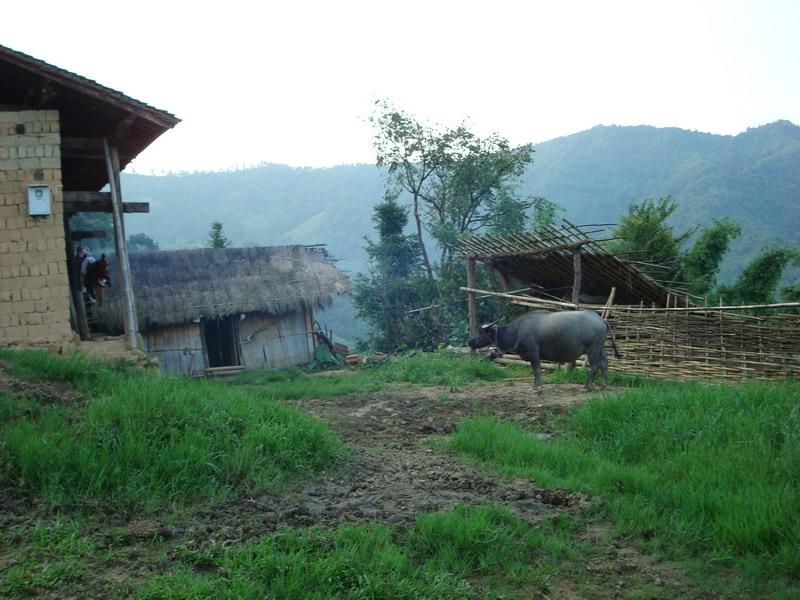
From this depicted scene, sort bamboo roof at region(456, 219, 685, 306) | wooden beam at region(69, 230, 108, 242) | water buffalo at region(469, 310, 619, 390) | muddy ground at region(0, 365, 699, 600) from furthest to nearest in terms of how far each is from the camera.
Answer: wooden beam at region(69, 230, 108, 242), bamboo roof at region(456, 219, 685, 306), water buffalo at region(469, 310, 619, 390), muddy ground at region(0, 365, 699, 600)

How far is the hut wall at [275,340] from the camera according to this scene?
19.8 metres

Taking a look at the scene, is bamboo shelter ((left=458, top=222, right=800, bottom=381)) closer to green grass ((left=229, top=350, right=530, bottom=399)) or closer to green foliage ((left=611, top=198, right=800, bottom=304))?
green grass ((left=229, top=350, right=530, bottom=399))

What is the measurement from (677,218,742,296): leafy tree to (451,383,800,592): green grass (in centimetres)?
1026

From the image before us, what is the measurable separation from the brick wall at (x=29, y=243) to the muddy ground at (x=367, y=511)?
2.45 meters

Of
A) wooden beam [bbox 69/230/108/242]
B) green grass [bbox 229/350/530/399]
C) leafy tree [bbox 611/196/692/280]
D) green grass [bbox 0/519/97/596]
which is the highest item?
wooden beam [bbox 69/230/108/242]

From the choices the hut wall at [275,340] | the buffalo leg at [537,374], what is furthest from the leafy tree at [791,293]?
the hut wall at [275,340]

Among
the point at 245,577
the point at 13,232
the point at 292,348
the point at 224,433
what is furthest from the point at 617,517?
the point at 292,348

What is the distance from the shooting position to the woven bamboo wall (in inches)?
385

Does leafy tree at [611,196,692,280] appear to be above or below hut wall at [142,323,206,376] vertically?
above

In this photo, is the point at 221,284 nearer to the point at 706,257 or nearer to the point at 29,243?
the point at 29,243

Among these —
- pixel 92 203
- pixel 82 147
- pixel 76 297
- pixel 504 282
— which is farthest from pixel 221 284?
pixel 82 147

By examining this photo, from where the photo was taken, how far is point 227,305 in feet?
62.1

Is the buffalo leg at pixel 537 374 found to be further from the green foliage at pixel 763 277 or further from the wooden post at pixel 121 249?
the green foliage at pixel 763 277

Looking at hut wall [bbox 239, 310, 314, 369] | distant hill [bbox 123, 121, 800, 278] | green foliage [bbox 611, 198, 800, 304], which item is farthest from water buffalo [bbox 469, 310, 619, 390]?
distant hill [bbox 123, 121, 800, 278]
